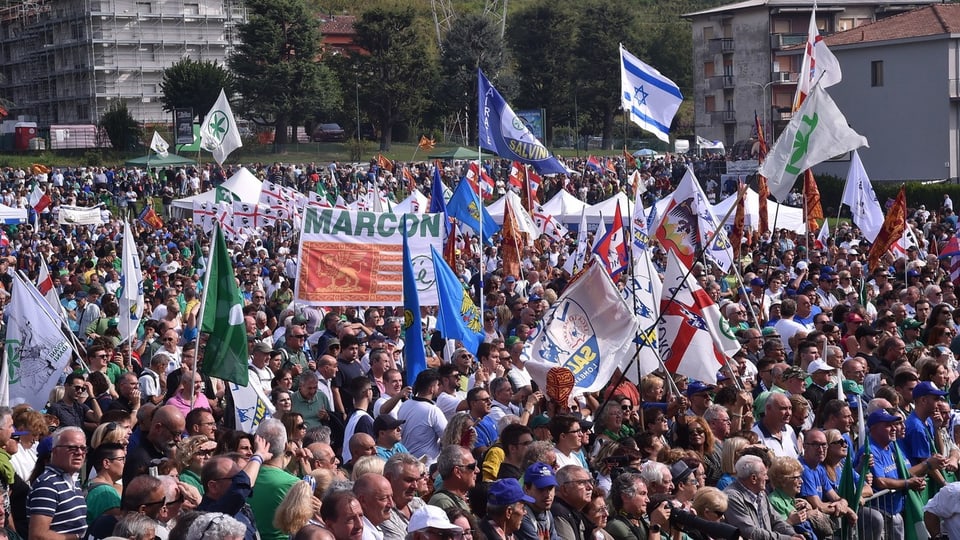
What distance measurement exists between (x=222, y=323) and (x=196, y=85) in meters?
65.7

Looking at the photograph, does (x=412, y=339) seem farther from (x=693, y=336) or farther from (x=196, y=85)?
(x=196, y=85)

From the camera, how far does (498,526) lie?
6.72 meters

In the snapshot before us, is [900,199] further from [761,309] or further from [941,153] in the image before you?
[941,153]

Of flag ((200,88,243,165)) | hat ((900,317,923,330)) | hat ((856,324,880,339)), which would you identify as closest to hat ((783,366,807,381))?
hat ((856,324,880,339))

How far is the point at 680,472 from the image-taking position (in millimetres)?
8055

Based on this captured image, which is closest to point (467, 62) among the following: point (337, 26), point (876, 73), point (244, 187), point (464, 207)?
point (876, 73)

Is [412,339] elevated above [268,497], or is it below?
above

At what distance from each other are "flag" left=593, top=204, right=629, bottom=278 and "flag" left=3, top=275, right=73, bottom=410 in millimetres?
8676

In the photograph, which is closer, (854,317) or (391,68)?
(854,317)

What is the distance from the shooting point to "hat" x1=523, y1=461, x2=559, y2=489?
23.0ft

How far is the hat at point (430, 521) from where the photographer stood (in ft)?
19.8

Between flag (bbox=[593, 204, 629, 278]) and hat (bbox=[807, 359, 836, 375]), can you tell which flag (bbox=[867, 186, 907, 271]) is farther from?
hat (bbox=[807, 359, 836, 375])

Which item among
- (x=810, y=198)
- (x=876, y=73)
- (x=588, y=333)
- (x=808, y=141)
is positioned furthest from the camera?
(x=876, y=73)

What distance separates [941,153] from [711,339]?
44524mm
